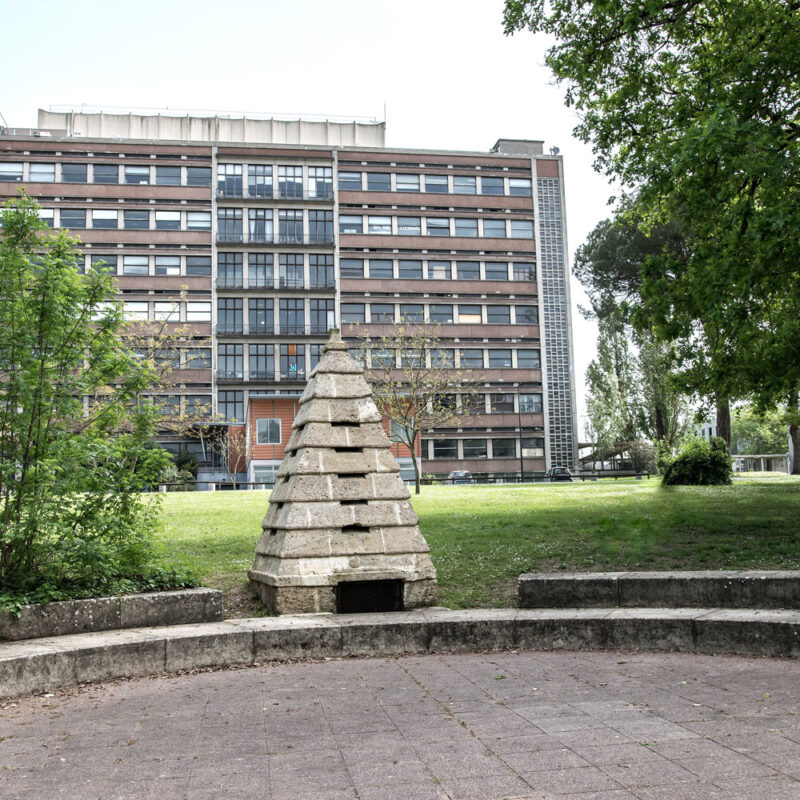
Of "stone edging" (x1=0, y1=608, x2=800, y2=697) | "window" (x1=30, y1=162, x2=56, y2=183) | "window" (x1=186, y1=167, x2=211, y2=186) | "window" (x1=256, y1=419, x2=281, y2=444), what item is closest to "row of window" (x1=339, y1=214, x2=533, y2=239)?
"window" (x1=186, y1=167, x2=211, y2=186)

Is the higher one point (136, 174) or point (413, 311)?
point (136, 174)

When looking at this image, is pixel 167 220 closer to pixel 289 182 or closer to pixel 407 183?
pixel 289 182

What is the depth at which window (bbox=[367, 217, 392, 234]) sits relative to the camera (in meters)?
72.0

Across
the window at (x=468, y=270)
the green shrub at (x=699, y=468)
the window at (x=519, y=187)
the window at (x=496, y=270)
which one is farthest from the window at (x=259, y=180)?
the green shrub at (x=699, y=468)

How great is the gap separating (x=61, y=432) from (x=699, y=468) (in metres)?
21.2

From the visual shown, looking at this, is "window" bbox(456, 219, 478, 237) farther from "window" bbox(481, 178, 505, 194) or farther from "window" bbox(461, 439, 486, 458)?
"window" bbox(461, 439, 486, 458)

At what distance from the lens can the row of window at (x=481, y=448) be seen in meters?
69.2

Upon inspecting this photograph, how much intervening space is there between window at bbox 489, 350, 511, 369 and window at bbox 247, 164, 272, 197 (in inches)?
953

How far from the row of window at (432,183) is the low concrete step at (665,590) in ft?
220

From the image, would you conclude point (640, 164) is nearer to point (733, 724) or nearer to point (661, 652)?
point (661, 652)

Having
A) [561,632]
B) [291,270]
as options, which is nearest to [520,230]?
[291,270]

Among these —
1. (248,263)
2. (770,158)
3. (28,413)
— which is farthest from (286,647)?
(248,263)

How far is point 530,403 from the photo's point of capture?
237ft

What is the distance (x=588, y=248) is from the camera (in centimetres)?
5494
